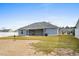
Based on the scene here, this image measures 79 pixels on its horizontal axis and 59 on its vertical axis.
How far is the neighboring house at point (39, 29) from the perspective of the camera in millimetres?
10602

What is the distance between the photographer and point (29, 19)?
34.8ft

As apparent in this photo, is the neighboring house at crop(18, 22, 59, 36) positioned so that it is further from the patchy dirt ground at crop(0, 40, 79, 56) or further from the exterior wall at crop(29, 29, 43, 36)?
the patchy dirt ground at crop(0, 40, 79, 56)

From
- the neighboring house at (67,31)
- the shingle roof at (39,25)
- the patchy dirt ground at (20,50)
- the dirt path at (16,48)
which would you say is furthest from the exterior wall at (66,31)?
the dirt path at (16,48)

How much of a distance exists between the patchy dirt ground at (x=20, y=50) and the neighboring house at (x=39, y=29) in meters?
0.13

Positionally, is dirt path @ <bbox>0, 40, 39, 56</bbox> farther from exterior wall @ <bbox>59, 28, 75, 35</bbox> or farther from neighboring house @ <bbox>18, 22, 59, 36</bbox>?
exterior wall @ <bbox>59, 28, 75, 35</bbox>

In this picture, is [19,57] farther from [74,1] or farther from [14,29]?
[74,1]

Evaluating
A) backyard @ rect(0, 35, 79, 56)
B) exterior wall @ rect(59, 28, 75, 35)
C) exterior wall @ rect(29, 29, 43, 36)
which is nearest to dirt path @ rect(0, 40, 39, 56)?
backyard @ rect(0, 35, 79, 56)

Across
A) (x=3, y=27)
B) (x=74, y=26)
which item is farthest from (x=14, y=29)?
(x=74, y=26)

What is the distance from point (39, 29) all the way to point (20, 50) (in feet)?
1.47

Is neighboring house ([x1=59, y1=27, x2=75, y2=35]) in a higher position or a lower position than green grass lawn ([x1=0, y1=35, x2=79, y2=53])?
higher

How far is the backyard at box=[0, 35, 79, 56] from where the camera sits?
1059 centimetres

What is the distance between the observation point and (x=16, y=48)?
1062cm

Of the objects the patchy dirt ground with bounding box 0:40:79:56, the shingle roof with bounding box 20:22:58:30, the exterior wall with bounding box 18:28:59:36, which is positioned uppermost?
the shingle roof with bounding box 20:22:58:30

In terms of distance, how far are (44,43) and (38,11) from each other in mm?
516
